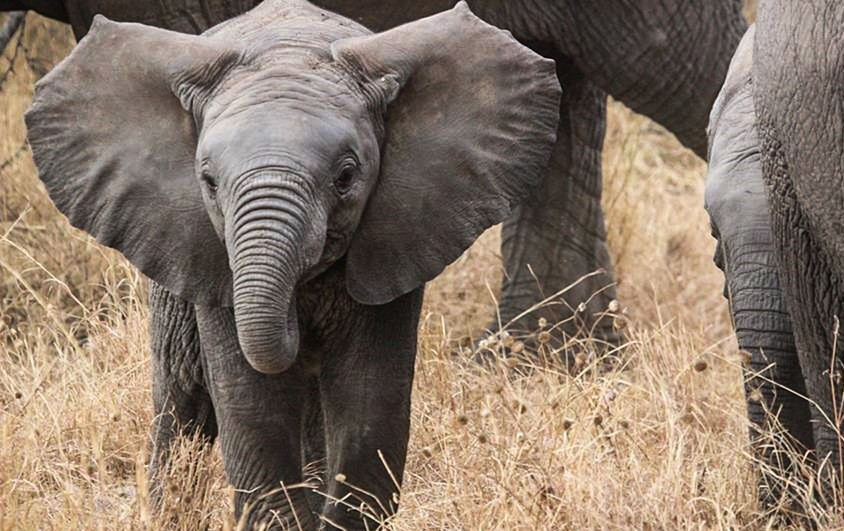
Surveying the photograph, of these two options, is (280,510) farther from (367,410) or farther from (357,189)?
(357,189)

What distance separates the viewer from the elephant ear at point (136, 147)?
13.2 feet

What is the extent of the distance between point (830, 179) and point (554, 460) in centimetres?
102

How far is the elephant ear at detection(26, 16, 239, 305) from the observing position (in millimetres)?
4016

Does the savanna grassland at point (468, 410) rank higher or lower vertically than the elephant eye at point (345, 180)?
lower

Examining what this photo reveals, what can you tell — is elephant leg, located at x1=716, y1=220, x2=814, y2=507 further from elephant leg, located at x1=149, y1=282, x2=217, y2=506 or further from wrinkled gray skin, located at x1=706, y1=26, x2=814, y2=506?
elephant leg, located at x1=149, y1=282, x2=217, y2=506

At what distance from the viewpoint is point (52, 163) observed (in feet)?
13.6

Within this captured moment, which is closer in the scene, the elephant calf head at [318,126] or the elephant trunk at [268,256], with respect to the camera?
the elephant trunk at [268,256]

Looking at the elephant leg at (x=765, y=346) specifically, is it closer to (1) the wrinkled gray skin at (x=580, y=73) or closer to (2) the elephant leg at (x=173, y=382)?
(2) the elephant leg at (x=173, y=382)

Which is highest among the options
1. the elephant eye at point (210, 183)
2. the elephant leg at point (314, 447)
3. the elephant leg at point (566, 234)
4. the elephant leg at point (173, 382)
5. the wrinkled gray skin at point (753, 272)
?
the elephant eye at point (210, 183)

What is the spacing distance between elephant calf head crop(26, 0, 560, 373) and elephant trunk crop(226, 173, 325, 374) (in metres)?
0.13

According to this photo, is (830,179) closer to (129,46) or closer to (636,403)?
(129,46)

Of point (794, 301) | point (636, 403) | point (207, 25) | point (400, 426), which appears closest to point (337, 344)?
point (400, 426)

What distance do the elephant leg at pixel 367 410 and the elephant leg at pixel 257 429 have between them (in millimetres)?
64

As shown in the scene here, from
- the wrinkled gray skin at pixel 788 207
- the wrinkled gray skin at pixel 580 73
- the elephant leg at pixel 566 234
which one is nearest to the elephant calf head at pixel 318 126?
the wrinkled gray skin at pixel 788 207
